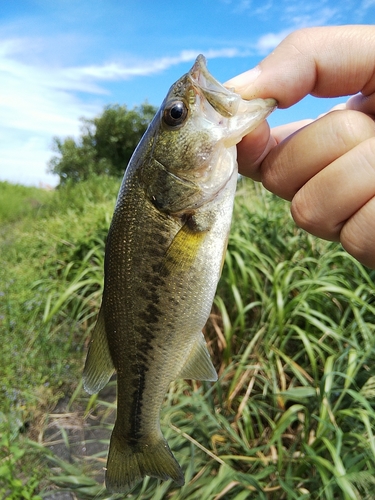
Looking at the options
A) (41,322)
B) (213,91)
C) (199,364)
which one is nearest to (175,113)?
(213,91)

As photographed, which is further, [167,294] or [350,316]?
[350,316]

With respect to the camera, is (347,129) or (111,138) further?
(111,138)

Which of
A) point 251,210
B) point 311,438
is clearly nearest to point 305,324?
point 311,438

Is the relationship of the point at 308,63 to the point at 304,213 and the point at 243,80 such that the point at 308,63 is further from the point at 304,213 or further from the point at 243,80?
the point at 304,213

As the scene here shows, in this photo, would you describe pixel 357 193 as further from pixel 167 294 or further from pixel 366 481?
pixel 366 481

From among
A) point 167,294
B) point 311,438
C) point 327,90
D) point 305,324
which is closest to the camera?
point 167,294

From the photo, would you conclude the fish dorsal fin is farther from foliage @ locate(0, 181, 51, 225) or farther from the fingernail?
foliage @ locate(0, 181, 51, 225)

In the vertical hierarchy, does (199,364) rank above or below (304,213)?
below
